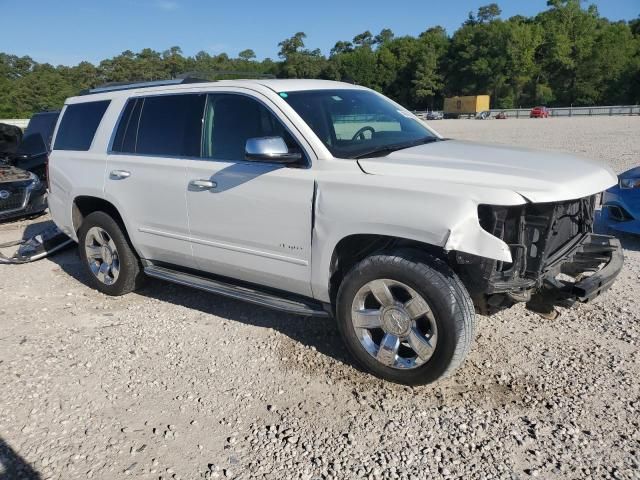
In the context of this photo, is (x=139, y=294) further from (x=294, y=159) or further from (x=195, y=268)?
(x=294, y=159)

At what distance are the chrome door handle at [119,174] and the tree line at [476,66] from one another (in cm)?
6025

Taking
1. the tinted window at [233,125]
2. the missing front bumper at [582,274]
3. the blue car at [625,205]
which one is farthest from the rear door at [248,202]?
the blue car at [625,205]

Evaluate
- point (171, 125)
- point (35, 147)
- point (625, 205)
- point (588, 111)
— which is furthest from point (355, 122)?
point (588, 111)

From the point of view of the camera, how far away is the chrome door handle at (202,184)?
13.1 feet

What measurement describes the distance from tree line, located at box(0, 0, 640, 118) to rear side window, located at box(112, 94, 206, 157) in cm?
6022

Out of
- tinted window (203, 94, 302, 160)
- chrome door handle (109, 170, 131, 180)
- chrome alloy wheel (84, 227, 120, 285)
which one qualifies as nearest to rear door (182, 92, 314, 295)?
tinted window (203, 94, 302, 160)

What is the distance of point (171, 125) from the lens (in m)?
4.45

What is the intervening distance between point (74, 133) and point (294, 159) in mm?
2928

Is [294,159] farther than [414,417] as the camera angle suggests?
Yes

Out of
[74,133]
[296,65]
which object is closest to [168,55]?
[296,65]

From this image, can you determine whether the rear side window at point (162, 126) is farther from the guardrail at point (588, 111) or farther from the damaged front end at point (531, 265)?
the guardrail at point (588, 111)

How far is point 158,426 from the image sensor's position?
3.16 metres

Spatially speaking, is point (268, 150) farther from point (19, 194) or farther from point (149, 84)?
point (19, 194)

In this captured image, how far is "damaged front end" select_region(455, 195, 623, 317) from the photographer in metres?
3.07
